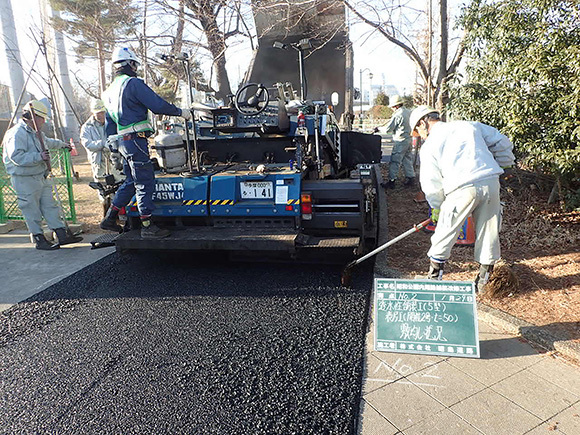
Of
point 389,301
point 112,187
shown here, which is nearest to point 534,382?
point 389,301

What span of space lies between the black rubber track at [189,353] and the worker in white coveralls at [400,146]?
4.22m

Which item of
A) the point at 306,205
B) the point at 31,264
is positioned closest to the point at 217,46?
the point at 31,264

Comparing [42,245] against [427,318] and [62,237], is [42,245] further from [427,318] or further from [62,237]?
[427,318]

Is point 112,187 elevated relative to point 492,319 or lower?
elevated

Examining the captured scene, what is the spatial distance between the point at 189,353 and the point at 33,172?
3.75 m

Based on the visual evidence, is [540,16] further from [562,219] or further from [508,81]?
[562,219]

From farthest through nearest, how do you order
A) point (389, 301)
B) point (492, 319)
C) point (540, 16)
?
point (540, 16) < point (492, 319) < point (389, 301)

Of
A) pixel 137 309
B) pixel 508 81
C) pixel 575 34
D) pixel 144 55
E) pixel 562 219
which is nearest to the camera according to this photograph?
pixel 137 309

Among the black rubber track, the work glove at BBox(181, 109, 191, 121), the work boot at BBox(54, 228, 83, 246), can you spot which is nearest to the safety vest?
the work glove at BBox(181, 109, 191, 121)

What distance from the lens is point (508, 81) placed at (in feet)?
15.2

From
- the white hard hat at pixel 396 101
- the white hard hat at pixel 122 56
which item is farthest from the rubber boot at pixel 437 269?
the white hard hat at pixel 396 101

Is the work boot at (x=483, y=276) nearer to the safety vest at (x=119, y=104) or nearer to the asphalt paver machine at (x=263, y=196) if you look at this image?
the asphalt paver machine at (x=263, y=196)

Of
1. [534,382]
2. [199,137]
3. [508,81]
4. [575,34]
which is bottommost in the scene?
[534,382]

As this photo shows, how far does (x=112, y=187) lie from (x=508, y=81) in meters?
4.52
